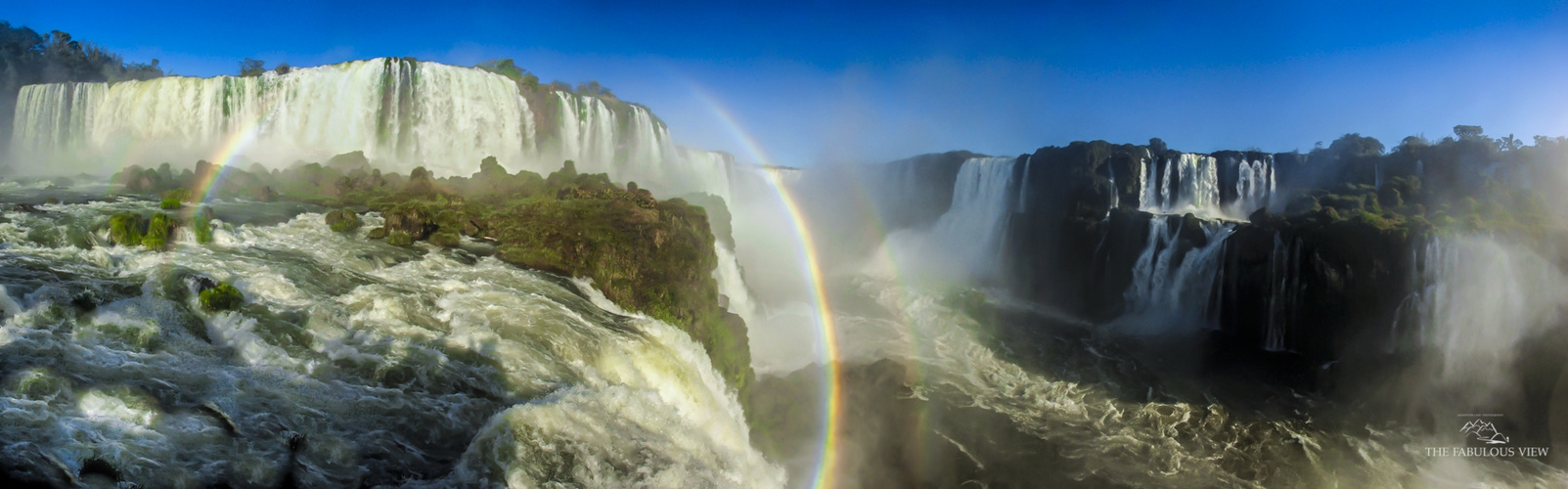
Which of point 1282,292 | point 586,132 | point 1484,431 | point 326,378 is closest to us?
point 326,378

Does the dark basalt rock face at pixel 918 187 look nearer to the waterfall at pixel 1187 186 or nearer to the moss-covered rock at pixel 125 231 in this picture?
the waterfall at pixel 1187 186

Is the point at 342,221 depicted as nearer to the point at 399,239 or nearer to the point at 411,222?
the point at 411,222

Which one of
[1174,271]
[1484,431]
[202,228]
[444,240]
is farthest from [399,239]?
[1174,271]

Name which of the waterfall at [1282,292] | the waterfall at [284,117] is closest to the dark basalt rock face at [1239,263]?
the waterfall at [1282,292]

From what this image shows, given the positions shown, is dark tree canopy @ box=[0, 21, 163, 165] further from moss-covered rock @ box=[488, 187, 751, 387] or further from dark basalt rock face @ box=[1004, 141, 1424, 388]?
dark basalt rock face @ box=[1004, 141, 1424, 388]

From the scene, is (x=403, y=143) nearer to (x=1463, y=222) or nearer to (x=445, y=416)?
(x=445, y=416)

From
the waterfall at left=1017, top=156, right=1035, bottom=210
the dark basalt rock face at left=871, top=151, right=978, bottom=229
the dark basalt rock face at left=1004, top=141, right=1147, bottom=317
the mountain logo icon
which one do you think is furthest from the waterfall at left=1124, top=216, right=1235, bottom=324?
the dark basalt rock face at left=871, top=151, right=978, bottom=229
